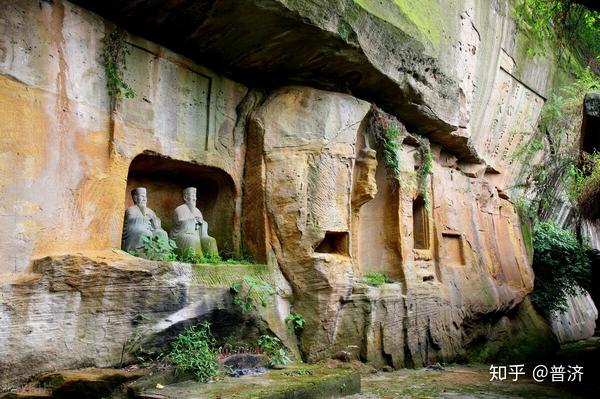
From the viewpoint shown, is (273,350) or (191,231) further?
(191,231)

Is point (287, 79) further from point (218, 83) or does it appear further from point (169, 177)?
point (169, 177)

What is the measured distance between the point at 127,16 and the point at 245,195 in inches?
109

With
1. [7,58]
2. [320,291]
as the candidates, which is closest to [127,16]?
[7,58]

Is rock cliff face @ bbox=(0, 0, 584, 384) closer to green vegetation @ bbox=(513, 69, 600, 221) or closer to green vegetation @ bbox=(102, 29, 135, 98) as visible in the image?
green vegetation @ bbox=(102, 29, 135, 98)

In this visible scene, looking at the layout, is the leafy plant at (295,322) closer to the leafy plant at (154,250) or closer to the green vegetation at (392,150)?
the leafy plant at (154,250)

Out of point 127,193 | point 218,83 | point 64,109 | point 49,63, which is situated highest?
point 218,83

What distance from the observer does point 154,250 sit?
6.07 m

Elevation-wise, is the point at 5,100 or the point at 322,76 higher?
the point at 322,76

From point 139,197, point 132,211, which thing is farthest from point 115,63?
point 132,211

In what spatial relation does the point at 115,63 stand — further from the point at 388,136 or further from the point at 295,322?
the point at 388,136

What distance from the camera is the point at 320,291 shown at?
7.30m

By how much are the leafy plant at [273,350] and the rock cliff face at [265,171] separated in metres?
0.29

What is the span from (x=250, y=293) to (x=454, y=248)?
18.5 feet

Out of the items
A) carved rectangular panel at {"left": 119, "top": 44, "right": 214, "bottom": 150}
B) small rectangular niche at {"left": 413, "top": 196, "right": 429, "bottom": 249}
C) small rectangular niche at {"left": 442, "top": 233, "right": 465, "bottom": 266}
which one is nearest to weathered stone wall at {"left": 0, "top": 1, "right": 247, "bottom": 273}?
carved rectangular panel at {"left": 119, "top": 44, "right": 214, "bottom": 150}
